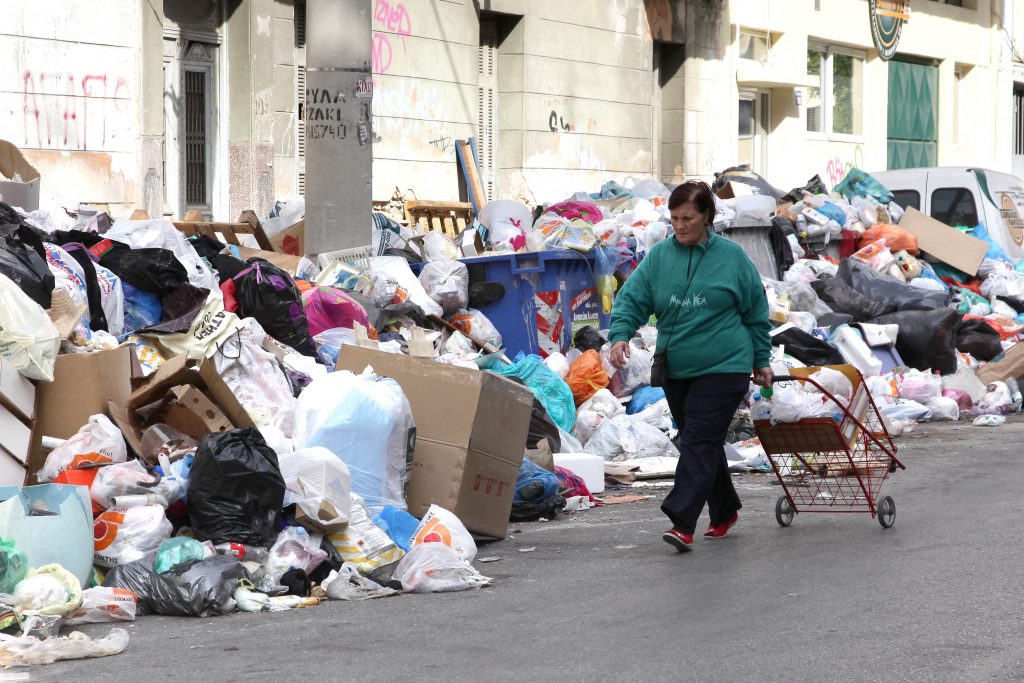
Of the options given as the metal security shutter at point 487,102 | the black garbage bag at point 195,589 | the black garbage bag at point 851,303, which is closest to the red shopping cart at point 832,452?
the black garbage bag at point 195,589

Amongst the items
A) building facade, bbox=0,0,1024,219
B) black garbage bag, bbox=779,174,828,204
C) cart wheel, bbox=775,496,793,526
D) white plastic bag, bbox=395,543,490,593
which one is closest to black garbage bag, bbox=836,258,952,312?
black garbage bag, bbox=779,174,828,204

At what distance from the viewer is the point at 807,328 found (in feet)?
40.2

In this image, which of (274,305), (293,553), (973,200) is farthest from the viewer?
(973,200)

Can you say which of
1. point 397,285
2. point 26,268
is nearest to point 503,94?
point 397,285

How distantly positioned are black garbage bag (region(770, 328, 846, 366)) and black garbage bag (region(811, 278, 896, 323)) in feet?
4.78

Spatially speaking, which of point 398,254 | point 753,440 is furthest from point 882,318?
point 398,254

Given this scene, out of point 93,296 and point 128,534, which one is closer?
point 128,534

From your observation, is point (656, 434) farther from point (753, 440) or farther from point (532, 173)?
point (532, 173)

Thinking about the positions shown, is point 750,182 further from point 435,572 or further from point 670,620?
point 670,620

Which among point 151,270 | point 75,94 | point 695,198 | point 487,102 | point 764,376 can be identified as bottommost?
point 764,376

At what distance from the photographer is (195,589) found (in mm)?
5508

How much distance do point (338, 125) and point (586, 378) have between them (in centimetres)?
245

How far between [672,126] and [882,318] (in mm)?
8166

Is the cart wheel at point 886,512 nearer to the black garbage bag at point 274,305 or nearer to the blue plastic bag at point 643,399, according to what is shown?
the blue plastic bag at point 643,399
